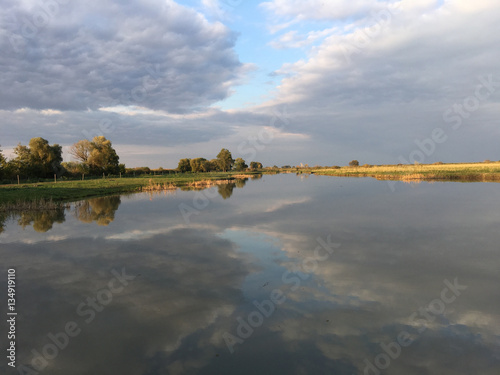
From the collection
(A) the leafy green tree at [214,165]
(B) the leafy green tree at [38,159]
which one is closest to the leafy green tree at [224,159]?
(A) the leafy green tree at [214,165]

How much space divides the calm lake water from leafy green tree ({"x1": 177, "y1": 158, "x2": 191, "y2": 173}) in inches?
4786

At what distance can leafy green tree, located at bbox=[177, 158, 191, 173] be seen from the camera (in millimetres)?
136375

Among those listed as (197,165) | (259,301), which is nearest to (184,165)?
(197,165)

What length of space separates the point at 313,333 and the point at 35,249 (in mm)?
14594

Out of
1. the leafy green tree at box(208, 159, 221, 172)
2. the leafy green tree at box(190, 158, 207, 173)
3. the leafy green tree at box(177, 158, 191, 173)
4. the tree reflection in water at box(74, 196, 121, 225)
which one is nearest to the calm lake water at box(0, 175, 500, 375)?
the tree reflection in water at box(74, 196, 121, 225)

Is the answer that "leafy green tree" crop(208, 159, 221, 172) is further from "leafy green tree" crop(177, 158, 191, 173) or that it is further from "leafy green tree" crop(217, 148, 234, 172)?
"leafy green tree" crop(177, 158, 191, 173)

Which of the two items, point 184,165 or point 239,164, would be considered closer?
point 184,165

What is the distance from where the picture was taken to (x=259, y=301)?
26.3ft

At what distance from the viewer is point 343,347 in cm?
589

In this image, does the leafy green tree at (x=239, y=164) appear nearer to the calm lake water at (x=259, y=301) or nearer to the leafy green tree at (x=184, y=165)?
the leafy green tree at (x=184, y=165)

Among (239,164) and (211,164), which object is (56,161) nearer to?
(211,164)

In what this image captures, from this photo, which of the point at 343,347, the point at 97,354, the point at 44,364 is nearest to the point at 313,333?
the point at 343,347

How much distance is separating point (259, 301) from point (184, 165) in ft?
447

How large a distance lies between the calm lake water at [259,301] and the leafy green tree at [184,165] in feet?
399
